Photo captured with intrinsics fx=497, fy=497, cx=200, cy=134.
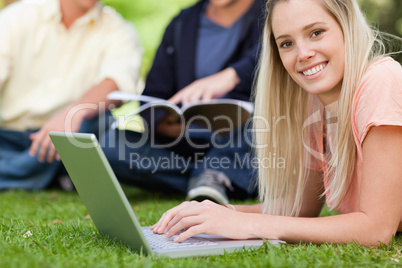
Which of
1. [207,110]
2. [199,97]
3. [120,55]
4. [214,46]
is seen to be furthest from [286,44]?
[120,55]

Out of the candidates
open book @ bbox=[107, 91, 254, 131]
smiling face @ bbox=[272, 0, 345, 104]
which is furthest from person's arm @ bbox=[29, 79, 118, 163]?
smiling face @ bbox=[272, 0, 345, 104]

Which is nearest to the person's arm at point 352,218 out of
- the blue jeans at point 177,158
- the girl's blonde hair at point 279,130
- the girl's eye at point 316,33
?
the girl's blonde hair at point 279,130

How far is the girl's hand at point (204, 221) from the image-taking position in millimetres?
1383

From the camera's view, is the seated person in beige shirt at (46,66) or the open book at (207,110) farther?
the seated person in beige shirt at (46,66)

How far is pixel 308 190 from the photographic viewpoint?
6.20ft

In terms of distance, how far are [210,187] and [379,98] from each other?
4.62 ft

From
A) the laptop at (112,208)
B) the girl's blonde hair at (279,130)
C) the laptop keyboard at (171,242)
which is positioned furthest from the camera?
the girl's blonde hair at (279,130)

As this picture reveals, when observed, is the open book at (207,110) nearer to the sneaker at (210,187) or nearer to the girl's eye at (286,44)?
the sneaker at (210,187)

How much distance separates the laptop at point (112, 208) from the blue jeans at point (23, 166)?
2.08 meters

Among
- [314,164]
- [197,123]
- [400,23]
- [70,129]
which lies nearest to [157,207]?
[197,123]

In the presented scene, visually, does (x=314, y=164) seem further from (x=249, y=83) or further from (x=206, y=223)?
(x=249, y=83)

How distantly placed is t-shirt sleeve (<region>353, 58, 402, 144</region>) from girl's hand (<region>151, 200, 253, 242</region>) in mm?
451

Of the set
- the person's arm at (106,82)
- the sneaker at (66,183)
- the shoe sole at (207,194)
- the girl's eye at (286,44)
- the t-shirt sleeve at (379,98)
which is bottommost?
the sneaker at (66,183)

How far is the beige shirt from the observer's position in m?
3.71
